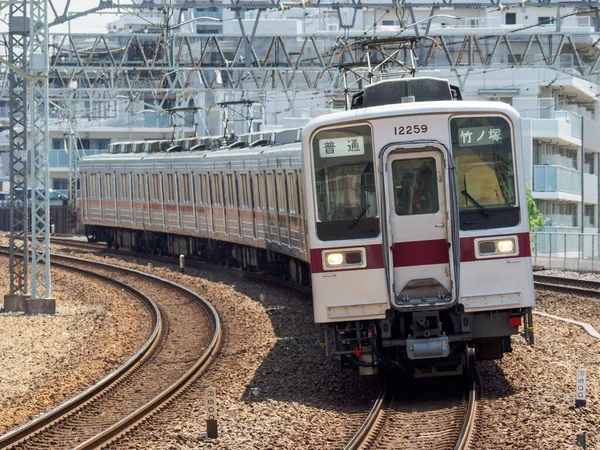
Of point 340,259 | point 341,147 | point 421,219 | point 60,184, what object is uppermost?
point 341,147

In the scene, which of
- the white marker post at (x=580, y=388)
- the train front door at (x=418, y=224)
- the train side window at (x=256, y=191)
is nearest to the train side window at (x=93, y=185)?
the train side window at (x=256, y=191)

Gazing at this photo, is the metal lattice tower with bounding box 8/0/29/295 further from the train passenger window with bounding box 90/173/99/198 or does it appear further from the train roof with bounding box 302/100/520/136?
the train passenger window with bounding box 90/173/99/198

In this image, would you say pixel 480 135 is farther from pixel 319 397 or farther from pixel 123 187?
pixel 123 187

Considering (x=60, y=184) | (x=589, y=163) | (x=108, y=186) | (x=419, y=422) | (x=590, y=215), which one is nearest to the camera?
(x=419, y=422)

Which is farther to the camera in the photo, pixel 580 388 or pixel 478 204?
pixel 478 204

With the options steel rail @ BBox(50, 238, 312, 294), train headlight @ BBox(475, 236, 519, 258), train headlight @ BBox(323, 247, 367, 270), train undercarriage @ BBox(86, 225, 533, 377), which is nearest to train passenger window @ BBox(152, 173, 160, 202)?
steel rail @ BBox(50, 238, 312, 294)

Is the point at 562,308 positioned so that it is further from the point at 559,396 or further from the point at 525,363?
the point at 559,396

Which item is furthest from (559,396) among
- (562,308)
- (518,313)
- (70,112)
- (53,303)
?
(70,112)

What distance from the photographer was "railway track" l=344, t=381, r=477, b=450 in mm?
9265

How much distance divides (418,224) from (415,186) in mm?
339

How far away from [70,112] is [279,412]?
34.0 meters

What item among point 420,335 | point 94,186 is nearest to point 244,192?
point 94,186

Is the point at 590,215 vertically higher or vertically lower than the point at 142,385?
lower

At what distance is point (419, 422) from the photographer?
10117 millimetres
